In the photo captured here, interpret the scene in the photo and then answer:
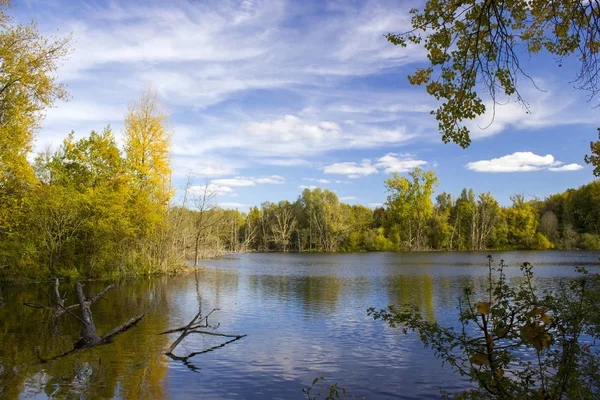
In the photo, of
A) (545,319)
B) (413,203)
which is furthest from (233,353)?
(413,203)

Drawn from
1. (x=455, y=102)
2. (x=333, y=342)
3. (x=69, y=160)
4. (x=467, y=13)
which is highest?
(x=69, y=160)

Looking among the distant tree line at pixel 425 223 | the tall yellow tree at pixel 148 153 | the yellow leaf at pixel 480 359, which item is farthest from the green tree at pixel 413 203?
the yellow leaf at pixel 480 359

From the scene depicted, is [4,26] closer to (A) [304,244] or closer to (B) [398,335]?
(B) [398,335]

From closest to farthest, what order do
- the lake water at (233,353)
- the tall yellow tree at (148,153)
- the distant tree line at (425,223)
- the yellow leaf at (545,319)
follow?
the yellow leaf at (545,319)
the lake water at (233,353)
the tall yellow tree at (148,153)
the distant tree line at (425,223)

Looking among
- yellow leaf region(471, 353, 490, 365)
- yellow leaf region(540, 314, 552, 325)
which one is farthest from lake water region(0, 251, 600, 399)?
yellow leaf region(540, 314, 552, 325)

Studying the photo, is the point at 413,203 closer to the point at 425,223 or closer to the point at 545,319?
the point at 425,223

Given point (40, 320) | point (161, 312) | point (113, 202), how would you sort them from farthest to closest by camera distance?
1. point (113, 202)
2. point (161, 312)
3. point (40, 320)

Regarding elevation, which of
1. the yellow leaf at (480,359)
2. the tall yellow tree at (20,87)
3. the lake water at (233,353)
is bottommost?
the lake water at (233,353)

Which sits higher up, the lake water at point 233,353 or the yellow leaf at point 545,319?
the yellow leaf at point 545,319

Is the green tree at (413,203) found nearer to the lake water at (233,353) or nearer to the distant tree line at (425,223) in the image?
the distant tree line at (425,223)

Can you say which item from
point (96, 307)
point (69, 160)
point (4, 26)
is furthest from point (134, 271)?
point (4, 26)

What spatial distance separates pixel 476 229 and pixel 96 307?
75.2m

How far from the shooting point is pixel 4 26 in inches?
555

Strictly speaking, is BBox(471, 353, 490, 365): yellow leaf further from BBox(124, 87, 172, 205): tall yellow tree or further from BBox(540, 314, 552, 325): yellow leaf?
BBox(124, 87, 172, 205): tall yellow tree
